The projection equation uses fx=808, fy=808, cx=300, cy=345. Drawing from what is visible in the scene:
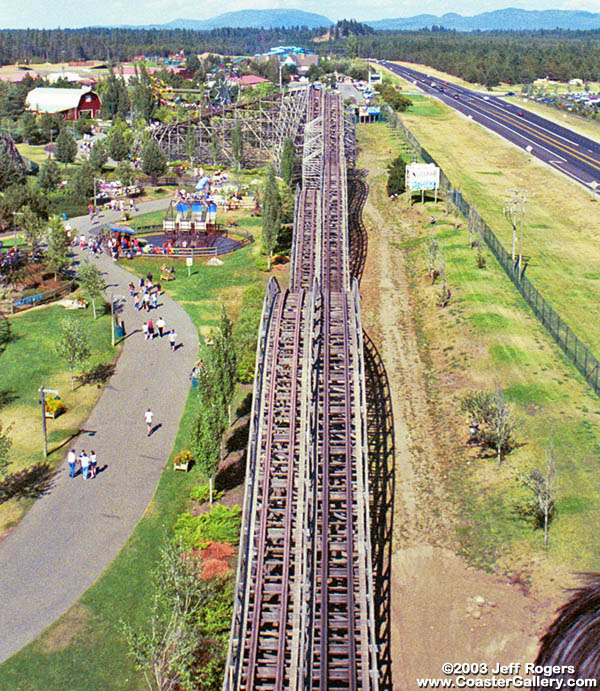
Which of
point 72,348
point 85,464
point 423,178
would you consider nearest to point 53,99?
point 423,178

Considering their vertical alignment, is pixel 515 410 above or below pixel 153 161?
below

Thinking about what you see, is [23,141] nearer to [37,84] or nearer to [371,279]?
[37,84]

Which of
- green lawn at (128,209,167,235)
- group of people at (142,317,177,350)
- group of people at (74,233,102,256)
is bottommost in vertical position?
group of people at (142,317,177,350)

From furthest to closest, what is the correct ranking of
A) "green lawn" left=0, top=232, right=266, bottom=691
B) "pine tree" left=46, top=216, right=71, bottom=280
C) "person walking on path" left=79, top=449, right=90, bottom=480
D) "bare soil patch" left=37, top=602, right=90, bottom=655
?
1. "pine tree" left=46, top=216, right=71, bottom=280
2. "person walking on path" left=79, top=449, right=90, bottom=480
3. "bare soil patch" left=37, top=602, right=90, bottom=655
4. "green lawn" left=0, top=232, right=266, bottom=691

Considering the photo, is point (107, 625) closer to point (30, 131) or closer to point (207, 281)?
point (207, 281)

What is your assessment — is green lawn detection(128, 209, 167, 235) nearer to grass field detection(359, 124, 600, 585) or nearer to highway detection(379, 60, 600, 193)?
grass field detection(359, 124, 600, 585)

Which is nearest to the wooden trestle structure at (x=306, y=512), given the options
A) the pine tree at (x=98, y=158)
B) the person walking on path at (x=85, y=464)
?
the person walking on path at (x=85, y=464)

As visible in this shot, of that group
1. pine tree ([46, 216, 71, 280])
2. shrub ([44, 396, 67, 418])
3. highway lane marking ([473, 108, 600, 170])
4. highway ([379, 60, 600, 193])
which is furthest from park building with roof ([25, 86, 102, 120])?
shrub ([44, 396, 67, 418])

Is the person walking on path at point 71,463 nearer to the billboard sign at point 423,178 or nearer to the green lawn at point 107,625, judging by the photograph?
the green lawn at point 107,625
